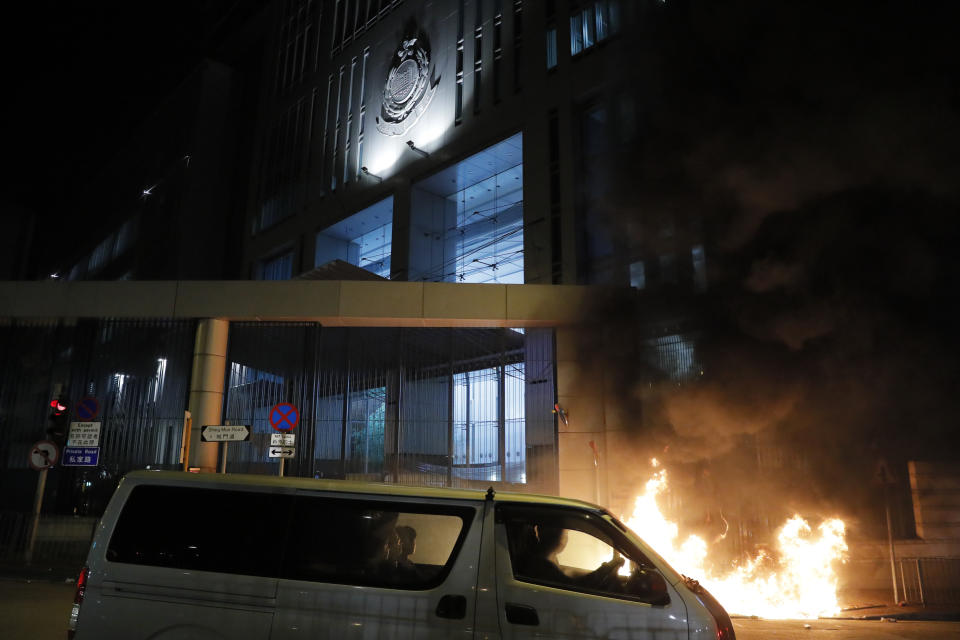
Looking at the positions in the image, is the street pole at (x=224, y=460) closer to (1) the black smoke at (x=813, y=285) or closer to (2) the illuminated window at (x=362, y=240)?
(1) the black smoke at (x=813, y=285)

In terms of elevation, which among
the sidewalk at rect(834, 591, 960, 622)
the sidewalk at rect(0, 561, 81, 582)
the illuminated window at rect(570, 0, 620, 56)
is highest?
the illuminated window at rect(570, 0, 620, 56)

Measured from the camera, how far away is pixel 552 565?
12.9 feet

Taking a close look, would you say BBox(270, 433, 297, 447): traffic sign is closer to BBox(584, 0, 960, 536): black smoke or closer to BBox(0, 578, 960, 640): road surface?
BBox(0, 578, 960, 640): road surface

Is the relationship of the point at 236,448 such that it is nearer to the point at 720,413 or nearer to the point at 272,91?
the point at 720,413

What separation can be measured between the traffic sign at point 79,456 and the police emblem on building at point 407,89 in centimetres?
1810

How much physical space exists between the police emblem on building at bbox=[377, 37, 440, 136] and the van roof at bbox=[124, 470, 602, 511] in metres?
22.8

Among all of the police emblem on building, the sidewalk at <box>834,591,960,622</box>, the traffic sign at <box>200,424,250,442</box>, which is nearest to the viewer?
the sidewalk at <box>834,591,960,622</box>

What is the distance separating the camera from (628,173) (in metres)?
16.4

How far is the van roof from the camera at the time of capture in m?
4.09

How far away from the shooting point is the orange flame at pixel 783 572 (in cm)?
934

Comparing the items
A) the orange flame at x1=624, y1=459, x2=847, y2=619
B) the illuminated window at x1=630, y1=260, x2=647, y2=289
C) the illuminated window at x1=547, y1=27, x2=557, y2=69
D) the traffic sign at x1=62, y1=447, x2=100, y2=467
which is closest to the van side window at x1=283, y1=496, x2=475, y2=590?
the orange flame at x1=624, y1=459, x2=847, y2=619

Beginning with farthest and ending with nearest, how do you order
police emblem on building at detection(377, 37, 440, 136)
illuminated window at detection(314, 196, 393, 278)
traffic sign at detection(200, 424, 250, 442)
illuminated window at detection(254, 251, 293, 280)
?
illuminated window at detection(254, 251, 293, 280) < illuminated window at detection(314, 196, 393, 278) < police emblem on building at detection(377, 37, 440, 136) < traffic sign at detection(200, 424, 250, 442)

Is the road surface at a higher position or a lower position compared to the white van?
lower

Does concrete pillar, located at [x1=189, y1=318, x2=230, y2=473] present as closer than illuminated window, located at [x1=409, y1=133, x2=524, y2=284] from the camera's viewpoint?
Yes
